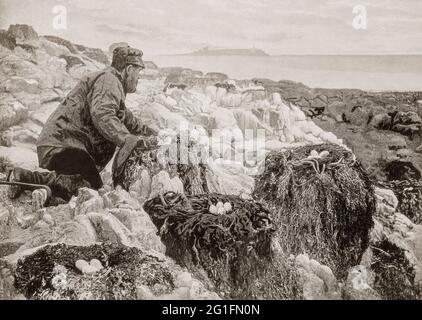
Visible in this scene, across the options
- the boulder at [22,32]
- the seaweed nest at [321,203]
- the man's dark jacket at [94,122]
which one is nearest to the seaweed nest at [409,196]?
the seaweed nest at [321,203]

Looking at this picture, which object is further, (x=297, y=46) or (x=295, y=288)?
(x=297, y=46)

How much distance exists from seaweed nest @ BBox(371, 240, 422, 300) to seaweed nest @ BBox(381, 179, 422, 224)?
0.47 meters

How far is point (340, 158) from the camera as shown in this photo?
23.1 feet

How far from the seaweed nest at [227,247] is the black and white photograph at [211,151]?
0.02 meters

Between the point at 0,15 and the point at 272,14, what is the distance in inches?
140

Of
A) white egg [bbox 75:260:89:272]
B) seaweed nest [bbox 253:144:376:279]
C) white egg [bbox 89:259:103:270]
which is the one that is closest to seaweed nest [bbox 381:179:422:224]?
seaweed nest [bbox 253:144:376:279]

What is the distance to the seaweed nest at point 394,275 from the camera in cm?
673

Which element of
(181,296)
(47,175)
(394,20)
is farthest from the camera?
(394,20)

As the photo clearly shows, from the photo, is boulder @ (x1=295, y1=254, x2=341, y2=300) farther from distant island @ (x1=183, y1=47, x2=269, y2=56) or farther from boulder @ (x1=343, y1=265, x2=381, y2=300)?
distant island @ (x1=183, y1=47, x2=269, y2=56)

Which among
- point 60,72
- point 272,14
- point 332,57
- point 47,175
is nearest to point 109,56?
point 60,72

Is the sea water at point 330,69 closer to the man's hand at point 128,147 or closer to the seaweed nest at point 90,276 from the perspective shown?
the man's hand at point 128,147

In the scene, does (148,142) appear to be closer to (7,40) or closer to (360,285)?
(7,40)

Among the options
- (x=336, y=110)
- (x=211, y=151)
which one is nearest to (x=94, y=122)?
(x=211, y=151)

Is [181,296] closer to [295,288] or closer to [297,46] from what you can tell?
[295,288]
